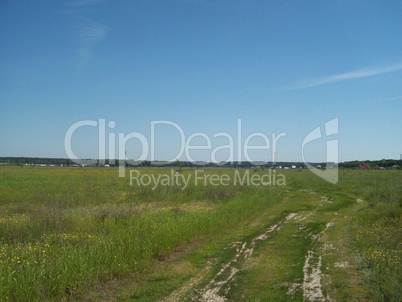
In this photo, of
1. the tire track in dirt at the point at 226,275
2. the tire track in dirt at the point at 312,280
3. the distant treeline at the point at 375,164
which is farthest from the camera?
the distant treeline at the point at 375,164

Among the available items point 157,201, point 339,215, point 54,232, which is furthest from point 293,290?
point 157,201

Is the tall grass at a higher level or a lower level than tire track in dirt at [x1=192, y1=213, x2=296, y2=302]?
higher

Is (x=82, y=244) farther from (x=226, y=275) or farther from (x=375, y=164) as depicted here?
(x=375, y=164)

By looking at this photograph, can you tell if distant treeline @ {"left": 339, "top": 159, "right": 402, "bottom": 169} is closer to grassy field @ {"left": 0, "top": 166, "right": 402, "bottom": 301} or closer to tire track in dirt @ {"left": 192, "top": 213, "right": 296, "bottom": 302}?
grassy field @ {"left": 0, "top": 166, "right": 402, "bottom": 301}

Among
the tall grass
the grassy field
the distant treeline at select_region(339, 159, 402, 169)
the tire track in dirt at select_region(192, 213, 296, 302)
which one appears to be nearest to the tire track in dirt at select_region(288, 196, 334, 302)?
the grassy field

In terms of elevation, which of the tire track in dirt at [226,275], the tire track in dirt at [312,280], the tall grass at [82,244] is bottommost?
the tire track in dirt at [226,275]

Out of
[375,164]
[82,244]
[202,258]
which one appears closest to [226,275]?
[202,258]

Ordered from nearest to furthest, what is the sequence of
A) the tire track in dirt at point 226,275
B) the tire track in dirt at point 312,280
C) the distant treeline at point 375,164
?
the tire track in dirt at point 312,280
the tire track in dirt at point 226,275
the distant treeline at point 375,164

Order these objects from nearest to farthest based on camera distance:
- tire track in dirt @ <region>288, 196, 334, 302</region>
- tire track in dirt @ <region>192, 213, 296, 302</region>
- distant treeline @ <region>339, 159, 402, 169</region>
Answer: tire track in dirt @ <region>288, 196, 334, 302</region>, tire track in dirt @ <region>192, 213, 296, 302</region>, distant treeline @ <region>339, 159, 402, 169</region>

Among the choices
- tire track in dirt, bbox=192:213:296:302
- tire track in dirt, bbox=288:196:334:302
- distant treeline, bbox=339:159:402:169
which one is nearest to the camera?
tire track in dirt, bbox=288:196:334:302

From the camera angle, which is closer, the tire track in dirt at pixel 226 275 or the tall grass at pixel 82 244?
the tall grass at pixel 82 244

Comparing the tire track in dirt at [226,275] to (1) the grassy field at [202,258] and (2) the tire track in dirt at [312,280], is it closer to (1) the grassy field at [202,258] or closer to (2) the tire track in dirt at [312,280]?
(1) the grassy field at [202,258]

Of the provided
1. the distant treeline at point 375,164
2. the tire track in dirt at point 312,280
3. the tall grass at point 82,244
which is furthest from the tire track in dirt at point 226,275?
the distant treeline at point 375,164

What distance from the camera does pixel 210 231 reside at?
13.3 metres
